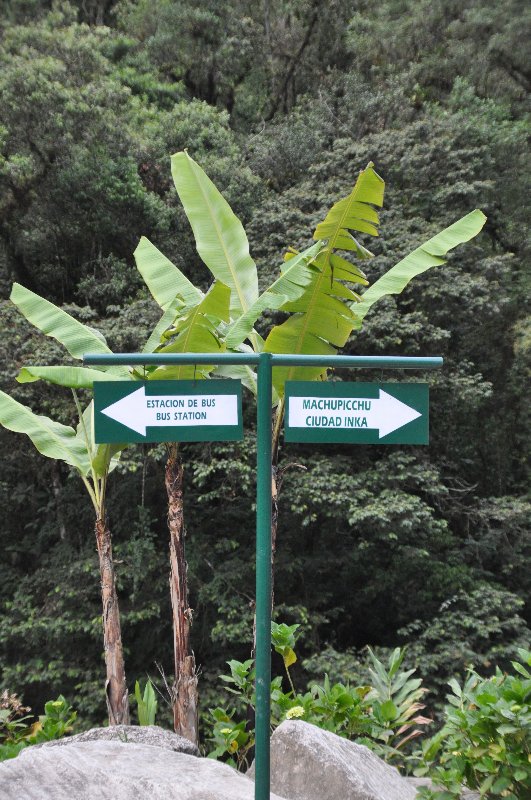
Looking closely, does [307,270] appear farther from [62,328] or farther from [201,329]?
[62,328]

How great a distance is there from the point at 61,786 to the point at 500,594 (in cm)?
672

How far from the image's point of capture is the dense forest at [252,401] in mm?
8305

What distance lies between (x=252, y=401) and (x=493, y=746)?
20.3 feet

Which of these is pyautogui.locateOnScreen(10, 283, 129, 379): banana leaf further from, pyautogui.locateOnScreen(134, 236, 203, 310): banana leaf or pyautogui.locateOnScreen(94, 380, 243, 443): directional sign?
pyautogui.locateOnScreen(94, 380, 243, 443): directional sign

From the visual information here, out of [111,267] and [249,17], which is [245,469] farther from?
[249,17]

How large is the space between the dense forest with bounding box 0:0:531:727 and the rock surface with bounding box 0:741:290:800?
484 centimetres

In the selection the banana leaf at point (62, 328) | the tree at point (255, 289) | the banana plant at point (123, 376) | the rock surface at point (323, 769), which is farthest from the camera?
the banana leaf at point (62, 328)

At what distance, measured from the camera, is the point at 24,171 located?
28.8ft

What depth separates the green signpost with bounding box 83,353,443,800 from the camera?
7.23ft

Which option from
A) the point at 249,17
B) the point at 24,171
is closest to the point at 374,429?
the point at 24,171

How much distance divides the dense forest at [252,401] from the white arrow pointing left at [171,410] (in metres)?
5.60

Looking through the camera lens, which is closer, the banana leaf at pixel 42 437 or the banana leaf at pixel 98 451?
the banana leaf at pixel 98 451

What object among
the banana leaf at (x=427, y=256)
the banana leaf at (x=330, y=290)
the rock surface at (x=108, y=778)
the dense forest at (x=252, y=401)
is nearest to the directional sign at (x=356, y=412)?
the rock surface at (x=108, y=778)

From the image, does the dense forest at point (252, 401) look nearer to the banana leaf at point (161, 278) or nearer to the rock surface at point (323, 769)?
the banana leaf at point (161, 278)
